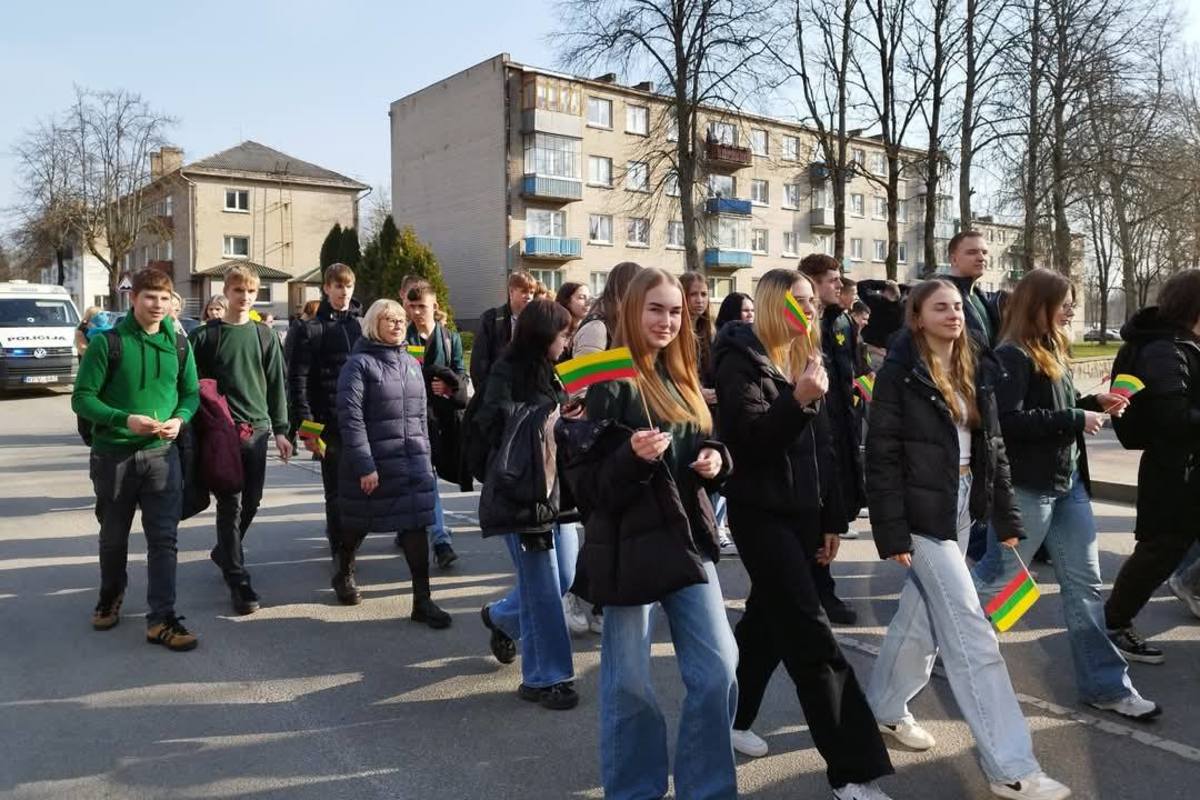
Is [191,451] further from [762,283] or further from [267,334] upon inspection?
[762,283]

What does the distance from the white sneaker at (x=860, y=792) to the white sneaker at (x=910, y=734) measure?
0.66 meters

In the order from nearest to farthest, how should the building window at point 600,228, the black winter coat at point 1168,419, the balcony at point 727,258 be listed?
the black winter coat at point 1168,419 → the building window at point 600,228 → the balcony at point 727,258

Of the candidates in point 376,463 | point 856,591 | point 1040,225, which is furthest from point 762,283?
point 1040,225

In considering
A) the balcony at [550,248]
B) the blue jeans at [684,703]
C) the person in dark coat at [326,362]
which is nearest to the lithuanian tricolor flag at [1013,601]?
the blue jeans at [684,703]

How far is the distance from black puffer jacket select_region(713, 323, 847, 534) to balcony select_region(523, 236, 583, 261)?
139 ft

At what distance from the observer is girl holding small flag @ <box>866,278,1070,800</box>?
342 centimetres

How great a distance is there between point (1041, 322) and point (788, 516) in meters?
1.88

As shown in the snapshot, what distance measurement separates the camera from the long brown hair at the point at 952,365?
12.2 feet

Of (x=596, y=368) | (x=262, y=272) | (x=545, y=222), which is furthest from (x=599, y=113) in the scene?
(x=596, y=368)

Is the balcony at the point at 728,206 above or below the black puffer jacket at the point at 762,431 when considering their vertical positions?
above

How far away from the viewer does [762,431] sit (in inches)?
130

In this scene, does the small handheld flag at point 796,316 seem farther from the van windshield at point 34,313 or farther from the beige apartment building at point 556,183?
the beige apartment building at point 556,183

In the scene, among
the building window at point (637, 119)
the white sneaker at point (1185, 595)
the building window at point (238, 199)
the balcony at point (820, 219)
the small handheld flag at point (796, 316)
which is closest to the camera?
the small handheld flag at point (796, 316)

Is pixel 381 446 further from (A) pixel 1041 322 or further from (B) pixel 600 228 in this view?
(B) pixel 600 228
